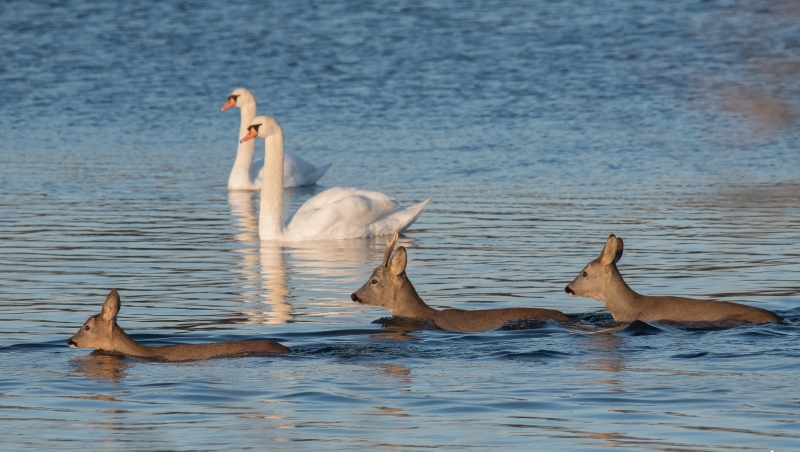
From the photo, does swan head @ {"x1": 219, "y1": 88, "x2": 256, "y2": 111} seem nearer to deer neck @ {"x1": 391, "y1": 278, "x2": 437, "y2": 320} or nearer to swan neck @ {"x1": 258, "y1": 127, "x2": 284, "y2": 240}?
swan neck @ {"x1": 258, "y1": 127, "x2": 284, "y2": 240}

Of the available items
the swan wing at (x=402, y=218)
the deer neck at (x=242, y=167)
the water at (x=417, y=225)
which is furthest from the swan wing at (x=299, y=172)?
the swan wing at (x=402, y=218)

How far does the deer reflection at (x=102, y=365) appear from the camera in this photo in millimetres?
10242

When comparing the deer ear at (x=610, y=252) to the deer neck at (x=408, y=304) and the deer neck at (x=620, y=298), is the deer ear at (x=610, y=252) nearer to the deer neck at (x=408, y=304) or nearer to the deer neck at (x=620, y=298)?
the deer neck at (x=620, y=298)

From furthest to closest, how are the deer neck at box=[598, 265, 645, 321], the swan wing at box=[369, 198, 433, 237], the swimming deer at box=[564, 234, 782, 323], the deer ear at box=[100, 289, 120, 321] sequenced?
the swan wing at box=[369, 198, 433, 237] < the deer neck at box=[598, 265, 645, 321] < the swimming deer at box=[564, 234, 782, 323] < the deer ear at box=[100, 289, 120, 321]

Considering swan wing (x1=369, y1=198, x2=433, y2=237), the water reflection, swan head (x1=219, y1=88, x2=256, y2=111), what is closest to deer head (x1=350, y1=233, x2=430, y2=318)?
the water reflection

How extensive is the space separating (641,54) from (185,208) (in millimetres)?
14650

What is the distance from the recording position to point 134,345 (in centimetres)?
Result: 1078

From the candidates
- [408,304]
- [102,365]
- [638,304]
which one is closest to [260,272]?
[408,304]

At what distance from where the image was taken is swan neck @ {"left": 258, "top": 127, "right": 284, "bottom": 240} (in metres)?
17.7

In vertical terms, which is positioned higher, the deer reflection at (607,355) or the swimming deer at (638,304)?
the swimming deer at (638,304)

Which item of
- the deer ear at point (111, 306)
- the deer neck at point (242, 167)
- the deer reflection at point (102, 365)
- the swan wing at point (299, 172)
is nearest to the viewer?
the deer reflection at point (102, 365)

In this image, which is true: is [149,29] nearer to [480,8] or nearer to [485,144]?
[480,8]

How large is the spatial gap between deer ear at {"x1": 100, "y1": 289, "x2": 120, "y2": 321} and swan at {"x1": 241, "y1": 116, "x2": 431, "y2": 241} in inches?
270

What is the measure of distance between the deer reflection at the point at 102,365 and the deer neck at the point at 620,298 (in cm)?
395
